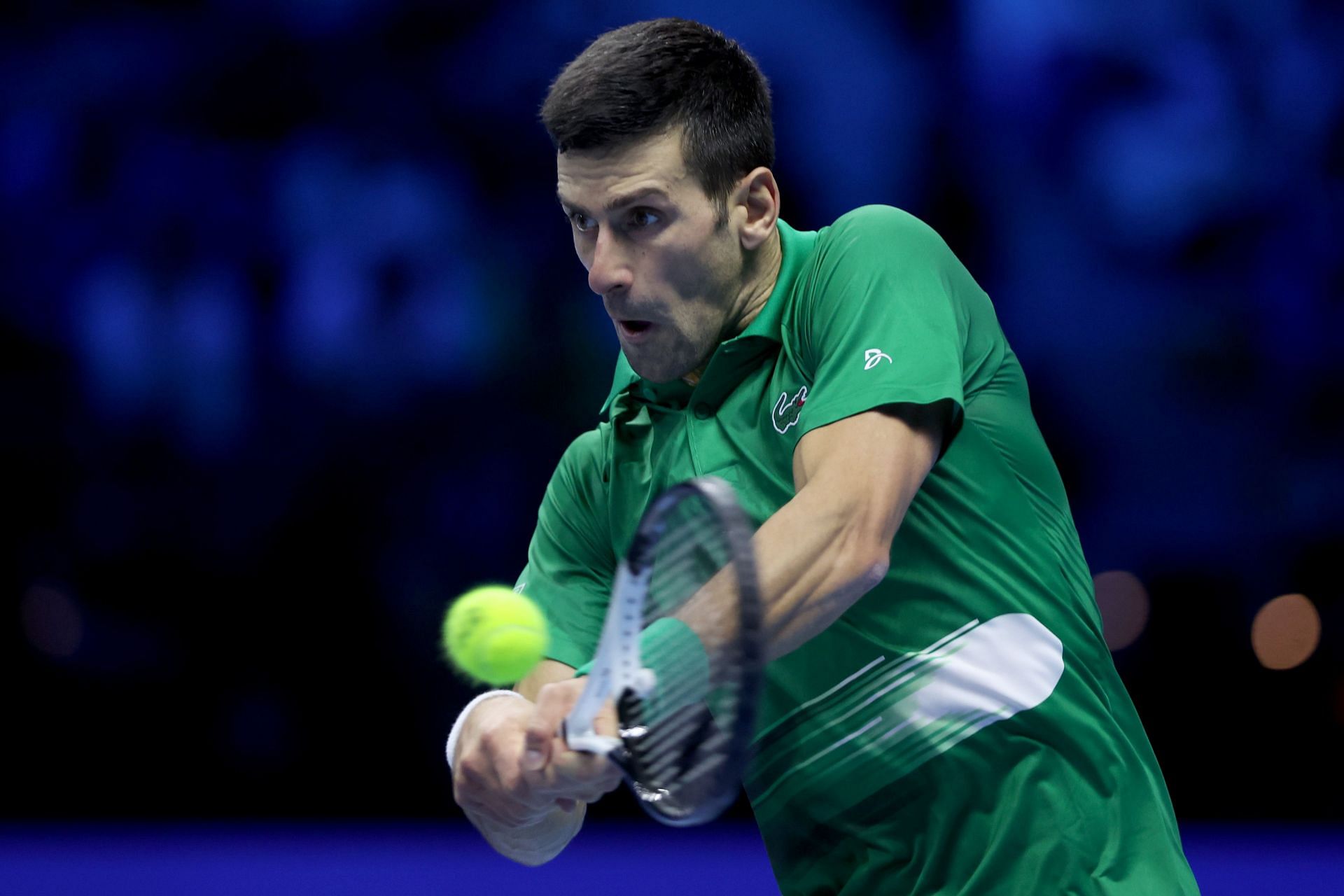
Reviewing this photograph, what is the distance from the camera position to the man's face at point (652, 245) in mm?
1888

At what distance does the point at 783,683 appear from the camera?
6.48 feet

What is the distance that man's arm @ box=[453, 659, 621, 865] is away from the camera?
1.62 metres

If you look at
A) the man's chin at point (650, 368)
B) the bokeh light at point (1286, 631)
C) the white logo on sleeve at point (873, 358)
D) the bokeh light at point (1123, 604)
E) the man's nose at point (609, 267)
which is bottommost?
the bokeh light at point (1286, 631)

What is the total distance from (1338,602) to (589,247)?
3.99 metres

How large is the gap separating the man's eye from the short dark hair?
0.25 ft

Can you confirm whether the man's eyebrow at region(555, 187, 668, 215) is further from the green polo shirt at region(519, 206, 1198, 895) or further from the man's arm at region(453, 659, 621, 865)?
the man's arm at region(453, 659, 621, 865)

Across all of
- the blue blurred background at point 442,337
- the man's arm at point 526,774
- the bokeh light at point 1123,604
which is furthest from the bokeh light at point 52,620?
the man's arm at point 526,774

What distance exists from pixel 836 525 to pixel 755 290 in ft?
1.72

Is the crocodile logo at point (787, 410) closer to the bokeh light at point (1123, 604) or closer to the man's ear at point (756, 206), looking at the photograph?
the man's ear at point (756, 206)

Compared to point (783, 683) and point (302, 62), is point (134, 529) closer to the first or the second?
point (302, 62)

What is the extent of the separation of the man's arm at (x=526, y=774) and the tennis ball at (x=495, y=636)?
5 centimetres

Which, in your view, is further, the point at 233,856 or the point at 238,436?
the point at 238,436

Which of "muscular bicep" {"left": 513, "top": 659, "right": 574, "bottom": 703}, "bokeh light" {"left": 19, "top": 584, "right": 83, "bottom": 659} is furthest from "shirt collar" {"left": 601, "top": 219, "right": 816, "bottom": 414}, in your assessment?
"bokeh light" {"left": 19, "top": 584, "right": 83, "bottom": 659}

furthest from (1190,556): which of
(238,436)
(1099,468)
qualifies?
(238,436)
